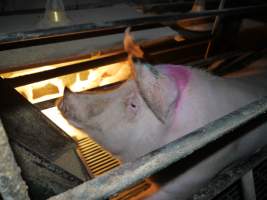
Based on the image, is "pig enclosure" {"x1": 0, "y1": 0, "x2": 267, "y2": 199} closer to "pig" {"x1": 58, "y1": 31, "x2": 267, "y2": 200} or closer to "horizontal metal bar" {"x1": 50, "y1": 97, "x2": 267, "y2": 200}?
"horizontal metal bar" {"x1": 50, "y1": 97, "x2": 267, "y2": 200}

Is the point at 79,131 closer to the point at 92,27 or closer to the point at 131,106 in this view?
the point at 131,106

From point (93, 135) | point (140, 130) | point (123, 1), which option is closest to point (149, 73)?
point (140, 130)

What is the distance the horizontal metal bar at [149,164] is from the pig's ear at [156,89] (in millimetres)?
569

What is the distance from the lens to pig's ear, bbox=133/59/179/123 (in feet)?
4.84

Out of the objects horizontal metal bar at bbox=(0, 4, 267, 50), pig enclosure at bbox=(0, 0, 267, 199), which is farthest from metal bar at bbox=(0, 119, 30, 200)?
horizontal metal bar at bbox=(0, 4, 267, 50)

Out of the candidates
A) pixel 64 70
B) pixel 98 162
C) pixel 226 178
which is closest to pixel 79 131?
pixel 98 162

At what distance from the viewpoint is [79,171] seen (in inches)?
57.7

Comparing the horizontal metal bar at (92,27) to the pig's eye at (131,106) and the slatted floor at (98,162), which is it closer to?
the pig's eye at (131,106)

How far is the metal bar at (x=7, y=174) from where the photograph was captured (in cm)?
62

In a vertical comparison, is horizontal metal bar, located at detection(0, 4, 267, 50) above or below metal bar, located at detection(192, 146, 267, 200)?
above

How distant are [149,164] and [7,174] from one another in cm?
36

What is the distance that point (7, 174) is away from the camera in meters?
0.63

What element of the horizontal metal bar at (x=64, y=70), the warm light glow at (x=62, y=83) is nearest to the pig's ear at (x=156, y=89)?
the horizontal metal bar at (x=64, y=70)

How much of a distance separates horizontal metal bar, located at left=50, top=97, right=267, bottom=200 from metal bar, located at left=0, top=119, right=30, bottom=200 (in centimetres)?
9
